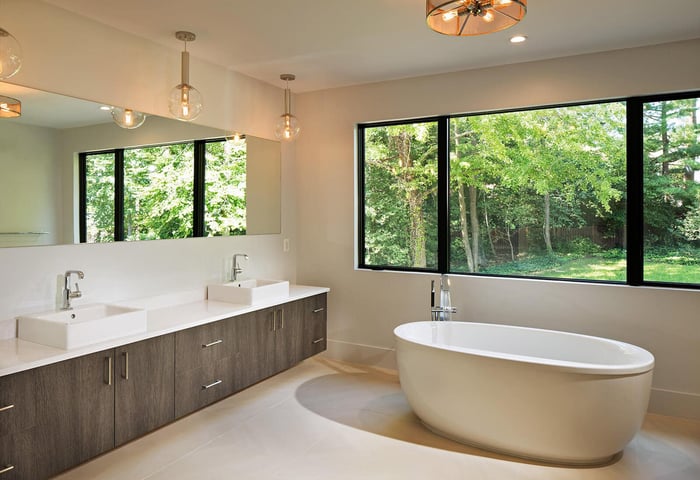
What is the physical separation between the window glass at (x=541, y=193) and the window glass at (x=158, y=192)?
212 cm

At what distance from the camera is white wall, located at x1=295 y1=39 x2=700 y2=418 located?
3402 mm

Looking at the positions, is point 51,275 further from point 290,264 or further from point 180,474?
point 290,264

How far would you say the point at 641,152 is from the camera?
11.6 feet

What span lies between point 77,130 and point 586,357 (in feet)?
11.3

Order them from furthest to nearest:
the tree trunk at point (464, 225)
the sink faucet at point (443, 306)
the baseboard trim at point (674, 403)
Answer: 1. the tree trunk at point (464, 225)
2. the sink faucet at point (443, 306)
3. the baseboard trim at point (674, 403)

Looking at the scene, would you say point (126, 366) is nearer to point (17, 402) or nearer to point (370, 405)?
point (17, 402)

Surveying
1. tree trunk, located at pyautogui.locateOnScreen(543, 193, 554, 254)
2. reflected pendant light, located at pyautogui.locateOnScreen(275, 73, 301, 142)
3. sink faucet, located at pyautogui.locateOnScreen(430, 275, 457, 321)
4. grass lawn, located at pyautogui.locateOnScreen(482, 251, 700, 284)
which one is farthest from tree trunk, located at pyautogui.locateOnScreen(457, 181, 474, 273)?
reflected pendant light, located at pyautogui.locateOnScreen(275, 73, 301, 142)

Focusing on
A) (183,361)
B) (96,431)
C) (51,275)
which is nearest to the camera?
(96,431)

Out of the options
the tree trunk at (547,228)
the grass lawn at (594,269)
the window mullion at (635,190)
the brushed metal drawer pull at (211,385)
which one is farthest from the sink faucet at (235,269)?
the window mullion at (635,190)

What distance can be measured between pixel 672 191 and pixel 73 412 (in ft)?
12.7

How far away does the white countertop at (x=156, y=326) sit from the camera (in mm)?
2270

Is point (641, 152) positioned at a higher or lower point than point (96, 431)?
higher

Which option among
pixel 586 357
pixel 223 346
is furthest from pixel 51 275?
pixel 586 357

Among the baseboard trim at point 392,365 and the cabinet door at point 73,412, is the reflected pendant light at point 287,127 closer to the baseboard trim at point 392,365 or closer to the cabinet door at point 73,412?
the baseboard trim at point 392,365
